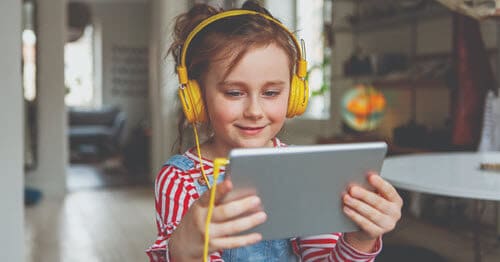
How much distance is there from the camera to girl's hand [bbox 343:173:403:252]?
2.36 ft

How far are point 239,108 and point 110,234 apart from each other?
339 centimetres

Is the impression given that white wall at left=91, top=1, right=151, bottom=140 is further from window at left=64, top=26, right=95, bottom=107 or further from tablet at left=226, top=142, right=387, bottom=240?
tablet at left=226, top=142, right=387, bottom=240

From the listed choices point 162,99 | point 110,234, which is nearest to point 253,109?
point 110,234

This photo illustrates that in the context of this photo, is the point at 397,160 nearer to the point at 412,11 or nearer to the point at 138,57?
the point at 412,11

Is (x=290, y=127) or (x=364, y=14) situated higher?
(x=364, y=14)

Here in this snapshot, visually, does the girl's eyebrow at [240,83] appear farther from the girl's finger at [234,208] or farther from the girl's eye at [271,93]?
the girl's finger at [234,208]

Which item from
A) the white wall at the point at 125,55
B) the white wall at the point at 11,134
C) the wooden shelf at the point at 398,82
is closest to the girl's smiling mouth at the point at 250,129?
the white wall at the point at 11,134

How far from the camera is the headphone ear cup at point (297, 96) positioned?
942 mm

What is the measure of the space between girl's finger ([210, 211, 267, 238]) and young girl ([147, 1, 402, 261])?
0.32 ft

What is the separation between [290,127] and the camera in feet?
19.7

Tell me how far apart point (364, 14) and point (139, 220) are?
2.63 metres

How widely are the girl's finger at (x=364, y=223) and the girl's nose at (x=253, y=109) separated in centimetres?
21

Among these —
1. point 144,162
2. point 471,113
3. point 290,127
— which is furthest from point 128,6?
point 471,113

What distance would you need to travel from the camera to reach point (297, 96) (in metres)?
0.94
